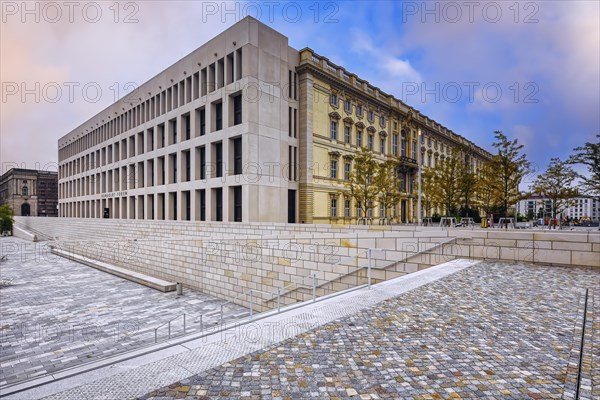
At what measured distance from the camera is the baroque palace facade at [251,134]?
87.8 ft

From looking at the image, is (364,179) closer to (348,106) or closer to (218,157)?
(348,106)

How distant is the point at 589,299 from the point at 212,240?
16174mm

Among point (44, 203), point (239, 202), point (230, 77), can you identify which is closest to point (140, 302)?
point (239, 202)

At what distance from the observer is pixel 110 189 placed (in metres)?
48.2

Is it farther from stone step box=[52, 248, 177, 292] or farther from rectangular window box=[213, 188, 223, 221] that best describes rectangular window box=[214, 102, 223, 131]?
stone step box=[52, 248, 177, 292]

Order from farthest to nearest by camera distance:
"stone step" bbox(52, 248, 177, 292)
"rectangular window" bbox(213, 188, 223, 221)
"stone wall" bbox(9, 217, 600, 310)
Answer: "rectangular window" bbox(213, 188, 223, 221) < "stone step" bbox(52, 248, 177, 292) < "stone wall" bbox(9, 217, 600, 310)

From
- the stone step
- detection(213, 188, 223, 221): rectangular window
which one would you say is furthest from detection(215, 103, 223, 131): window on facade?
the stone step

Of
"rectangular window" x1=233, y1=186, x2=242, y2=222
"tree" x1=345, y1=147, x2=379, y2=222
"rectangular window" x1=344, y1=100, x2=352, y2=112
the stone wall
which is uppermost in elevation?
"rectangular window" x1=344, y1=100, x2=352, y2=112

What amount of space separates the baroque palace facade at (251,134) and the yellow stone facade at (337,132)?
0.39ft

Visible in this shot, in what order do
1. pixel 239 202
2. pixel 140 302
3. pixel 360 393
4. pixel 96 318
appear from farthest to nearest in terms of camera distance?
pixel 239 202 < pixel 140 302 < pixel 96 318 < pixel 360 393

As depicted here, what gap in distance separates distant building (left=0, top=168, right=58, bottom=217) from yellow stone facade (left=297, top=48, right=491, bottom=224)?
3815 inches

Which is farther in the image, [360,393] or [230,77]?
[230,77]

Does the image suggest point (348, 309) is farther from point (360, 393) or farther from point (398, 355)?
point (360, 393)

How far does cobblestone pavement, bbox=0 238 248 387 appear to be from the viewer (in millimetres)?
9375
